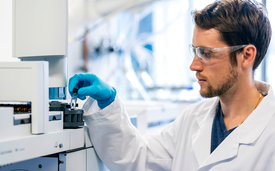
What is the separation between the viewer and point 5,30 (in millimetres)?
1392

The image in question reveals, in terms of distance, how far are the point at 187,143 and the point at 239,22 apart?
547mm

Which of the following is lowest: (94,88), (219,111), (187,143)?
(187,143)

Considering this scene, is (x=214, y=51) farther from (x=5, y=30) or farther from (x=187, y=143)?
(x=5, y=30)

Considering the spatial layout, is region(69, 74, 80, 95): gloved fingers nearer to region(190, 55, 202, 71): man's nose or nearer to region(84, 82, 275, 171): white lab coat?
region(84, 82, 275, 171): white lab coat

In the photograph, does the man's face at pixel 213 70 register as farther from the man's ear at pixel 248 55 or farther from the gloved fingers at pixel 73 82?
the gloved fingers at pixel 73 82

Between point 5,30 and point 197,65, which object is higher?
point 5,30

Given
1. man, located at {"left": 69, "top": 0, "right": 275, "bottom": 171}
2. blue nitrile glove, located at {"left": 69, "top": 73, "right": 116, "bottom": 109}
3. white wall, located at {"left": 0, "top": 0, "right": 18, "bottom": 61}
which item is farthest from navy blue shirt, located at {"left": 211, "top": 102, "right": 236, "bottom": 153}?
white wall, located at {"left": 0, "top": 0, "right": 18, "bottom": 61}

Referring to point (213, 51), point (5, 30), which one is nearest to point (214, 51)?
point (213, 51)

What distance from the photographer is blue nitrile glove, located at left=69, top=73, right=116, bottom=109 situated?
91cm

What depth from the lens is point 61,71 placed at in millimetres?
915

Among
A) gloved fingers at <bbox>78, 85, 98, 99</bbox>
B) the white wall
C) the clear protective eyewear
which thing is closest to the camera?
gloved fingers at <bbox>78, 85, 98, 99</bbox>

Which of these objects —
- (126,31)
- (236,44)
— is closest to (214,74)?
(236,44)

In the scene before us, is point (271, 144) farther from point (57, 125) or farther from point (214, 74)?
point (57, 125)

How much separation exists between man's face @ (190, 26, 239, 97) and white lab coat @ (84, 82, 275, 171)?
0.47 ft
